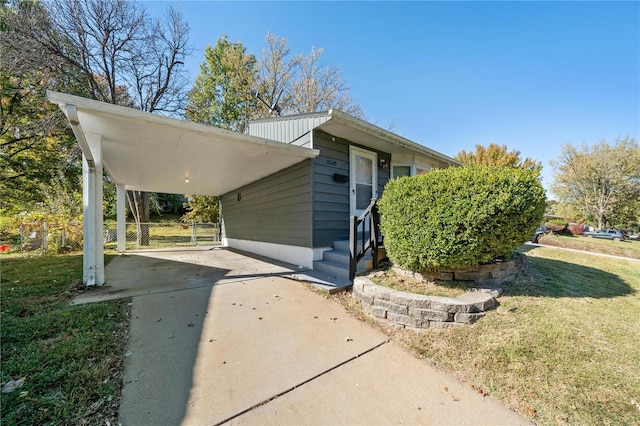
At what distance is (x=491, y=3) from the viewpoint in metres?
5.34

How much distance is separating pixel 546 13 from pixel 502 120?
4.55m

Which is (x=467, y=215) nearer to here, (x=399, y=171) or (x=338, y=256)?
(x=338, y=256)

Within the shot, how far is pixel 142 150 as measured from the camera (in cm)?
474

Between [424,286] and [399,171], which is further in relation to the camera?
[399,171]

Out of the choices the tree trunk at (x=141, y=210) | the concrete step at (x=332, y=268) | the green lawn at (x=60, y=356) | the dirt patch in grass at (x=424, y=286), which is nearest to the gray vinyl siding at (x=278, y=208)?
the concrete step at (x=332, y=268)

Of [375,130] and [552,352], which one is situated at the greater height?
[375,130]

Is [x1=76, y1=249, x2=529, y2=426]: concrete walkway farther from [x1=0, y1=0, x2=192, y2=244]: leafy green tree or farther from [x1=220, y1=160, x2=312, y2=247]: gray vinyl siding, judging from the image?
[x1=0, y1=0, x2=192, y2=244]: leafy green tree

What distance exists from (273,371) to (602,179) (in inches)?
1301

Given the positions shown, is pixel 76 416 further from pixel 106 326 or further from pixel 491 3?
pixel 491 3

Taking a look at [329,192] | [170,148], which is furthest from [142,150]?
[329,192]

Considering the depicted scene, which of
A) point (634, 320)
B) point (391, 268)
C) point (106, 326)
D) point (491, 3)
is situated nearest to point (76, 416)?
point (106, 326)

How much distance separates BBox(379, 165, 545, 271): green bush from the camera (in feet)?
9.41

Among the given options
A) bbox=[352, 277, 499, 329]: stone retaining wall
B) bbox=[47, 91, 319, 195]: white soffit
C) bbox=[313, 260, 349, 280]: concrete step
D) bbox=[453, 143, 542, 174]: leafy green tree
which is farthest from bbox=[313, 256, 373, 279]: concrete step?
bbox=[453, 143, 542, 174]: leafy green tree

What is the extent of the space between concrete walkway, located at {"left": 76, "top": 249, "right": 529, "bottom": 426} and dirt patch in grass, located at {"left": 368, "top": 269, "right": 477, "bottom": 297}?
27.7 inches
